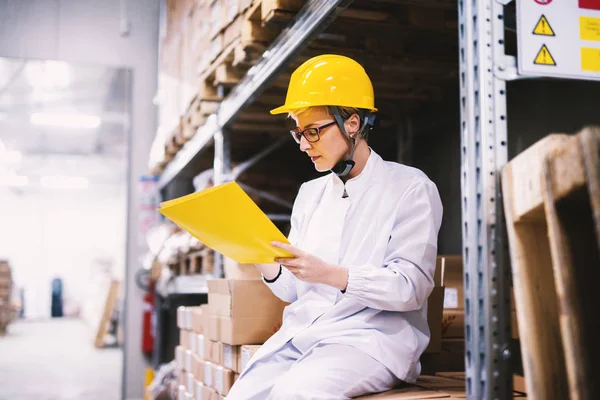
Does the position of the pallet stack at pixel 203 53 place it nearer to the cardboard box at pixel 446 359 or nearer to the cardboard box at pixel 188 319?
the cardboard box at pixel 188 319

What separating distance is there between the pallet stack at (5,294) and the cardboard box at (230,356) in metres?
15.4

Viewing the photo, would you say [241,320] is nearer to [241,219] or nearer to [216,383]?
[216,383]

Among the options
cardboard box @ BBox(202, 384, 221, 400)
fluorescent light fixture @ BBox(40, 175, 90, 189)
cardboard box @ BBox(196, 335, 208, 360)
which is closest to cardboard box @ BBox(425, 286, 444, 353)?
cardboard box @ BBox(202, 384, 221, 400)

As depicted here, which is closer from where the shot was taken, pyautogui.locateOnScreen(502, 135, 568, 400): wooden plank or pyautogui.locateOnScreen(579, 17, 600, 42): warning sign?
pyautogui.locateOnScreen(502, 135, 568, 400): wooden plank

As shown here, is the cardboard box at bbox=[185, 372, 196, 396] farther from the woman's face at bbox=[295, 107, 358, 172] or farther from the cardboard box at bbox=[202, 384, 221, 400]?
the woman's face at bbox=[295, 107, 358, 172]

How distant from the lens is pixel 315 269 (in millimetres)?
2254

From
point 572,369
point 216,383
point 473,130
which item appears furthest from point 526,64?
point 216,383

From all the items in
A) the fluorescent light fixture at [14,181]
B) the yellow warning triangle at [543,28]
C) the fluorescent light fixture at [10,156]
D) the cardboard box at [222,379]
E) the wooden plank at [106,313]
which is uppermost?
the fluorescent light fixture at [10,156]

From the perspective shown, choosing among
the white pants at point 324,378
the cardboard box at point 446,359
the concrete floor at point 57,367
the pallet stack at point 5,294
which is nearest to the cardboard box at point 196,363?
the cardboard box at point 446,359

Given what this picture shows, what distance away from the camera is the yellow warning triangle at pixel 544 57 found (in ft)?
6.42

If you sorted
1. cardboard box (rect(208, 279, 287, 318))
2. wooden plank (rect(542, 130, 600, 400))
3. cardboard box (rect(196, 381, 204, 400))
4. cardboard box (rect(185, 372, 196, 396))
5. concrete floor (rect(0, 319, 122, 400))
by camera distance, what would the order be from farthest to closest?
concrete floor (rect(0, 319, 122, 400)), cardboard box (rect(185, 372, 196, 396)), cardboard box (rect(196, 381, 204, 400)), cardboard box (rect(208, 279, 287, 318)), wooden plank (rect(542, 130, 600, 400))

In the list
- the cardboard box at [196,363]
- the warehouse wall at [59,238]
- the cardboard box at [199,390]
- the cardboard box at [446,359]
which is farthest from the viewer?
the warehouse wall at [59,238]

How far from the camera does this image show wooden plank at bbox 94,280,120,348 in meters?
14.6

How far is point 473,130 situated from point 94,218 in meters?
25.3
